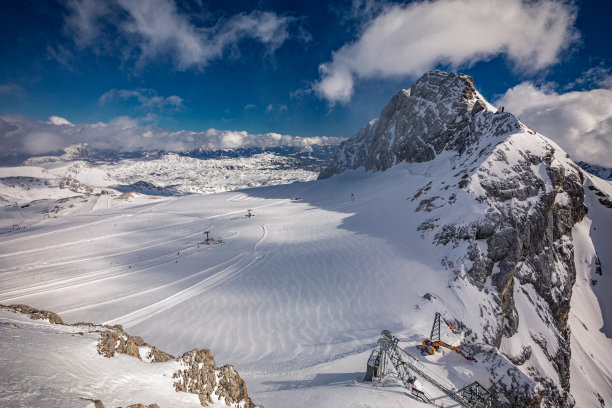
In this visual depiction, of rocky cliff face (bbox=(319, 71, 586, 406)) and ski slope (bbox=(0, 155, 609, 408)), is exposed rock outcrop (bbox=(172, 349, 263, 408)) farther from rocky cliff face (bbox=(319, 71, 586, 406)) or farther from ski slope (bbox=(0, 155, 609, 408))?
rocky cliff face (bbox=(319, 71, 586, 406))

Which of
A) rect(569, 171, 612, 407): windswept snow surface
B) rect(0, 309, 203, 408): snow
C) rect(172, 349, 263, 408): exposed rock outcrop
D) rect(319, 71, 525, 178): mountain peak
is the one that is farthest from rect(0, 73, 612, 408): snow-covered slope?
rect(0, 309, 203, 408): snow

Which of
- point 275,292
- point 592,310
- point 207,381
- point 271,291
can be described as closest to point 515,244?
point 275,292

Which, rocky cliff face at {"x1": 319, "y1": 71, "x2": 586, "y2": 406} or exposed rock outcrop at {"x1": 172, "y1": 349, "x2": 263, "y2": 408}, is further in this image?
rocky cliff face at {"x1": 319, "y1": 71, "x2": 586, "y2": 406}

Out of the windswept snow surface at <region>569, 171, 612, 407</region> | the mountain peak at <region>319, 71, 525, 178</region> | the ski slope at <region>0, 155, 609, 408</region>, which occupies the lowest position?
the windswept snow surface at <region>569, 171, 612, 407</region>

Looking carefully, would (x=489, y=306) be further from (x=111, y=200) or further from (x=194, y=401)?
(x=111, y=200)

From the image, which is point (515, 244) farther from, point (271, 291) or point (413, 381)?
point (271, 291)

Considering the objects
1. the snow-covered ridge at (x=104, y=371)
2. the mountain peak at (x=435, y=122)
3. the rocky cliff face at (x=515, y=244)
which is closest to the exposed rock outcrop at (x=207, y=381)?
the snow-covered ridge at (x=104, y=371)
